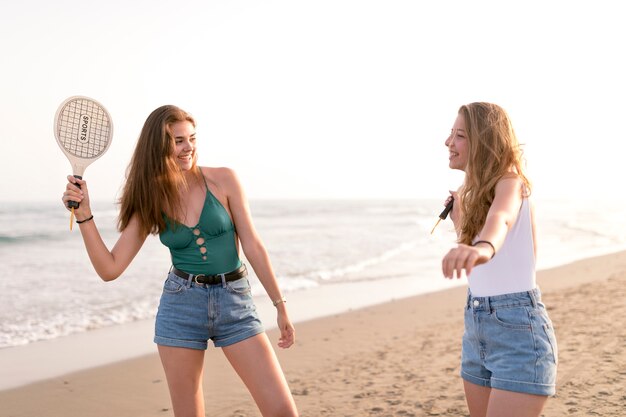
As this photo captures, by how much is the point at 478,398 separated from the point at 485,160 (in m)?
0.98

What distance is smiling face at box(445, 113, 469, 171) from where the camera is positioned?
110 inches

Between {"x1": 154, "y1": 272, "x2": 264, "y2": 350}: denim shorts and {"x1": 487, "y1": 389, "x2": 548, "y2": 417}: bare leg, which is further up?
{"x1": 154, "y1": 272, "x2": 264, "y2": 350}: denim shorts

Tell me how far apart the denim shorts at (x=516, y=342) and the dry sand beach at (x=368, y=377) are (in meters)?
2.87

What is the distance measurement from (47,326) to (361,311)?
4.57 meters

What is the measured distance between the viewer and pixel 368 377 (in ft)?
21.6

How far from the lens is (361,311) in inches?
411

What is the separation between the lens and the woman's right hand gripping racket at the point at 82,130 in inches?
129

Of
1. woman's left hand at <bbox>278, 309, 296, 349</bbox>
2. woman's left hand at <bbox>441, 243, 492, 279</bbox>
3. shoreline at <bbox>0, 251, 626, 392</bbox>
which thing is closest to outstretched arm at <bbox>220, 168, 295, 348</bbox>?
woman's left hand at <bbox>278, 309, 296, 349</bbox>

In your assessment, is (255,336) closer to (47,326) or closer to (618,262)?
(47,326)

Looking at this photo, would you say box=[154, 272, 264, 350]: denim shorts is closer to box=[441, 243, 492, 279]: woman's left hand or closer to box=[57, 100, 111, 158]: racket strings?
box=[57, 100, 111, 158]: racket strings

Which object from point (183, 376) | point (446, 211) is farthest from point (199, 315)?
Answer: point (446, 211)

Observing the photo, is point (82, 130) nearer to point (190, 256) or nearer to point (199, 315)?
point (190, 256)

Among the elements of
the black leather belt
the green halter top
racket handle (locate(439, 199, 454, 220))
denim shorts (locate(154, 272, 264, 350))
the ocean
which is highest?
racket handle (locate(439, 199, 454, 220))

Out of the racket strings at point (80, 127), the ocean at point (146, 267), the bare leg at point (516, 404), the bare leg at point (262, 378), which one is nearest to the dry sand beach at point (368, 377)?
the ocean at point (146, 267)
